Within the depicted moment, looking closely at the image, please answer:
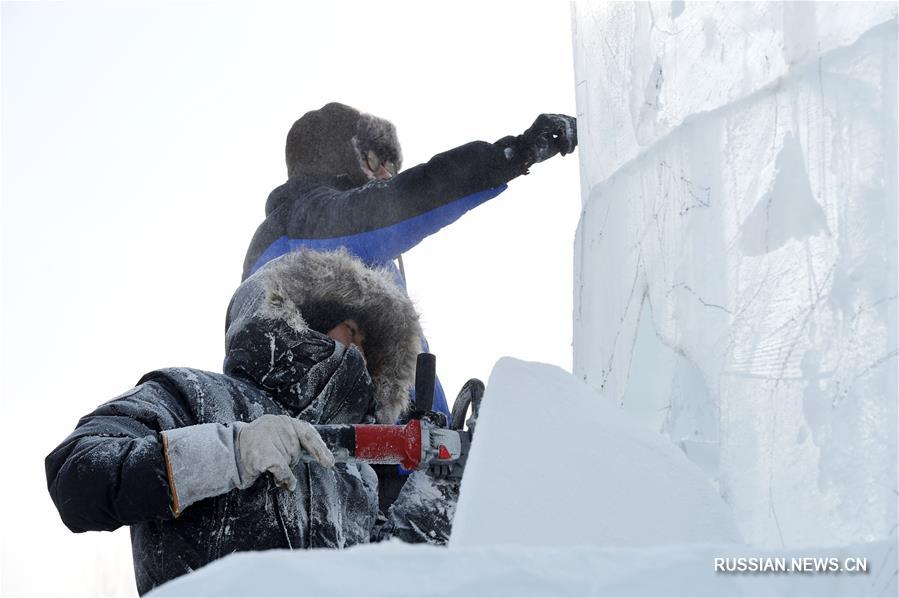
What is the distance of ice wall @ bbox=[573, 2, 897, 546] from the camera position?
1044mm

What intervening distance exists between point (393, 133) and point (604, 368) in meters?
2.35

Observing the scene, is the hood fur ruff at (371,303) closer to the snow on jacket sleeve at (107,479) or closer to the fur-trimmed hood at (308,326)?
the fur-trimmed hood at (308,326)

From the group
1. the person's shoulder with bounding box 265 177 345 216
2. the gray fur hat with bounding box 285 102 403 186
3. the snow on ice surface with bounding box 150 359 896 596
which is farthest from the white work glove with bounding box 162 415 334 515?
the gray fur hat with bounding box 285 102 403 186

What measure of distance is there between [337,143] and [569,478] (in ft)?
8.82

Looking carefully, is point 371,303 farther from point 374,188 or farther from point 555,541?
point 555,541

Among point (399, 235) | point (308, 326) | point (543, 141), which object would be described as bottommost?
point (308, 326)

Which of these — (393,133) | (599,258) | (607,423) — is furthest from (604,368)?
(393,133)

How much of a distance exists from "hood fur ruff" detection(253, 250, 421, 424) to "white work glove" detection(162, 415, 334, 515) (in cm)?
59

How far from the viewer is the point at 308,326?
2.74 metres

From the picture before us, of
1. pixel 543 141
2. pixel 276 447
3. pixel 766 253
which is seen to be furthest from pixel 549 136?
pixel 766 253

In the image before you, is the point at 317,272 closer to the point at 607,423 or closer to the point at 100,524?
the point at 100,524

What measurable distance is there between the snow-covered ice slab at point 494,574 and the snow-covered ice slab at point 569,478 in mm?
177

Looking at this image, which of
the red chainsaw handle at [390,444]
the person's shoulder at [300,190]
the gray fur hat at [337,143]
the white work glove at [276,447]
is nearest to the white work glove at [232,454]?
the white work glove at [276,447]

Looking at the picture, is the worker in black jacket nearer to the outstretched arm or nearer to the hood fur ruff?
the outstretched arm
